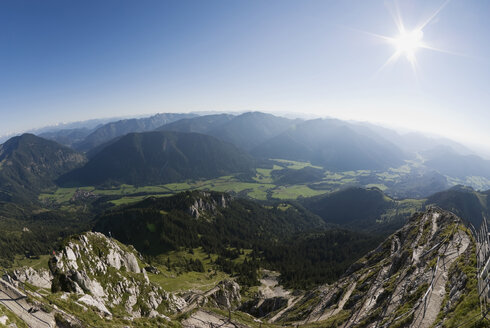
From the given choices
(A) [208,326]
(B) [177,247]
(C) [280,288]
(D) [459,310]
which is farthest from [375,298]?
(B) [177,247]

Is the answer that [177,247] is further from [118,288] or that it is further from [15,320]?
[15,320]

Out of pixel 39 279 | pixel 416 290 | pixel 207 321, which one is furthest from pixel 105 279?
pixel 416 290

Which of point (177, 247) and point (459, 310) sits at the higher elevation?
point (459, 310)

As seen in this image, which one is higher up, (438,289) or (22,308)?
(22,308)

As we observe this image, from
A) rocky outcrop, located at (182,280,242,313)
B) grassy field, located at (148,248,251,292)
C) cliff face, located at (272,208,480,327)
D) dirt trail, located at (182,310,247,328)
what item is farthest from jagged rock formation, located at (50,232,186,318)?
cliff face, located at (272,208,480,327)

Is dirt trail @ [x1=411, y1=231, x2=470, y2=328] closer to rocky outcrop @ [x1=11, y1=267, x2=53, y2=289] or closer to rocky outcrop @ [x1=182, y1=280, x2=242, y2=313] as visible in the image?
rocky outcrop @ [x1=182, y1=280, x2=242, y2=313]

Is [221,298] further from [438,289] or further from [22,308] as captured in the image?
[438,289]
